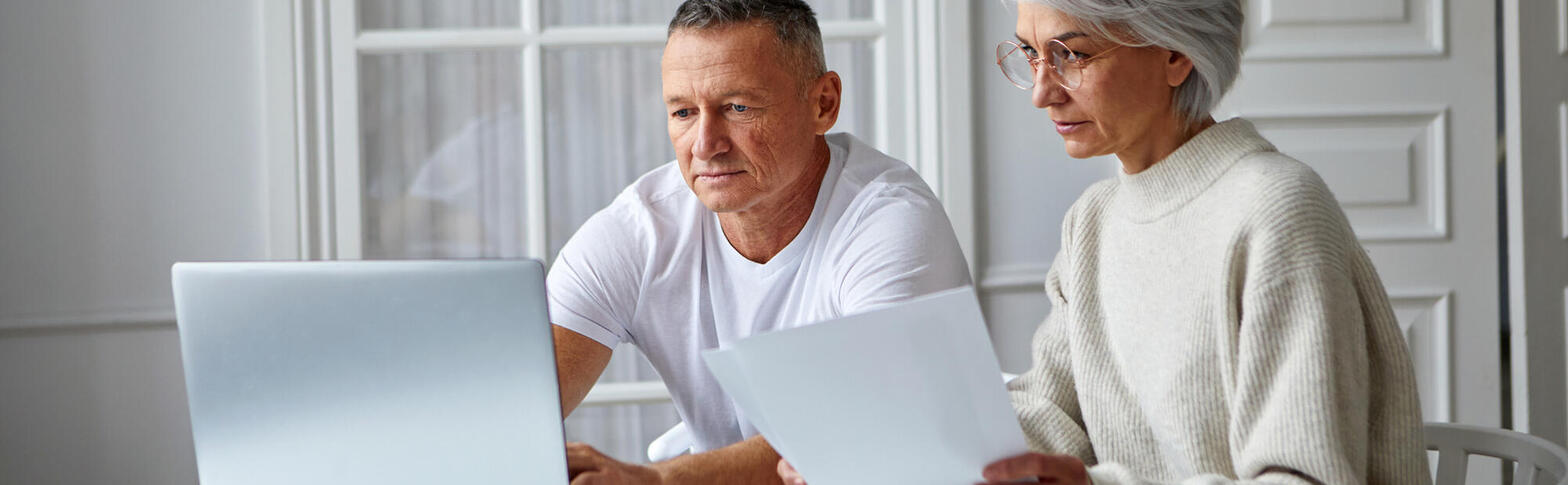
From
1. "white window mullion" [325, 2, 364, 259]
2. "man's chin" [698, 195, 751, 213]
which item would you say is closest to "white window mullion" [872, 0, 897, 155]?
"white window mullion" [325, 2, 364, 259]

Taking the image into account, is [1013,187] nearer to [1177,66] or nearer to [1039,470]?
[1177,66]

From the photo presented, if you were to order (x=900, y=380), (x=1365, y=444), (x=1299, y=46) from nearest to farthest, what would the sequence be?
(x=900, y=380) → (x=1365, y=444) → (x=1299, y=46)

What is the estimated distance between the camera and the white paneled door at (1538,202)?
239 cm

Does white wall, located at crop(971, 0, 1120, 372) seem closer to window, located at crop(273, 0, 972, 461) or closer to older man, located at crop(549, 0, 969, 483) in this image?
window, located at crop(273, 0, 972, 461)

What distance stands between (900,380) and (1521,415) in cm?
232

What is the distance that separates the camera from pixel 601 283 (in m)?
1.43

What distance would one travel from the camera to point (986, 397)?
0.73m

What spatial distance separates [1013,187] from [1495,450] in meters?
1.41

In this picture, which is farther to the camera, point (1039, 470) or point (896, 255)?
point (896, 255)

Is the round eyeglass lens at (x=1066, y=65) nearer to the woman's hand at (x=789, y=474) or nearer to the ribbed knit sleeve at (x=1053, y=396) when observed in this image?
the ribbed knit sleeve at (x=1053, y=396)

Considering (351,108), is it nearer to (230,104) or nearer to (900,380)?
(230,104)

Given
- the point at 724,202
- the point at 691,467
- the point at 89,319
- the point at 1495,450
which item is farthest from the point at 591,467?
the point at 89,319

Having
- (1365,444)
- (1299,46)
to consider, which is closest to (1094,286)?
(1365,444)

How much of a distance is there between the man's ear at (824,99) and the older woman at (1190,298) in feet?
0.94
